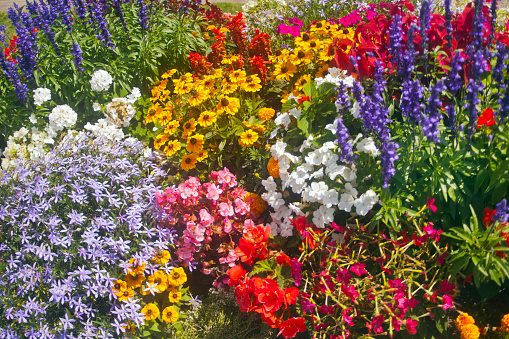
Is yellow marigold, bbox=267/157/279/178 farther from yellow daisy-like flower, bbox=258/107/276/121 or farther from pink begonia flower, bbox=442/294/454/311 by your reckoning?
pink begonia flower, bbox=442/294/454/311

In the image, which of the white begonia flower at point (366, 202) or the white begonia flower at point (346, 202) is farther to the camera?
the white begonia flower at point (346, 202)

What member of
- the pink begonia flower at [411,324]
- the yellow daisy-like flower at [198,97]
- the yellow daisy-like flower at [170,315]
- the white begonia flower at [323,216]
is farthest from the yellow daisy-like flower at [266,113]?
the pink begonia flower at [411,324]

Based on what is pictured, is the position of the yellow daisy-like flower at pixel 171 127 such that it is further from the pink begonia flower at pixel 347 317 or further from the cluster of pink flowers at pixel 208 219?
the pink begonia flower at pixel 347 317

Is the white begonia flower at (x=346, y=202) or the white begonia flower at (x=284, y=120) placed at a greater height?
the white begonia flower at (x=284, y=120)

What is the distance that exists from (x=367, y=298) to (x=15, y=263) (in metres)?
2.20

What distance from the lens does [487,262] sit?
183 centimetres

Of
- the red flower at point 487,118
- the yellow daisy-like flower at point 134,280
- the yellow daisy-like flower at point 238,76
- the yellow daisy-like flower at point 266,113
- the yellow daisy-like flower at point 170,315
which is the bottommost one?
the yellow daisy-like flower at point 170,315

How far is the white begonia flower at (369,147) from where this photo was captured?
83.1 inches

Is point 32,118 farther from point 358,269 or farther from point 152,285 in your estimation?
point 358,269

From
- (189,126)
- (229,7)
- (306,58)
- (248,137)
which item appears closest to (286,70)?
(306,58)

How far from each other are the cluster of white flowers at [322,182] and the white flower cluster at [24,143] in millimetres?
2221

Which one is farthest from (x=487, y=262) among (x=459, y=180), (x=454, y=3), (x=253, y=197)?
(x=454, y=3)

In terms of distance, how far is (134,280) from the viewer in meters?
2.53

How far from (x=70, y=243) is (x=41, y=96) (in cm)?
175
